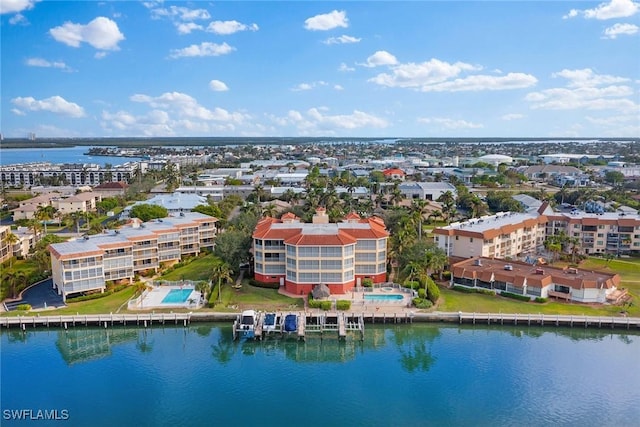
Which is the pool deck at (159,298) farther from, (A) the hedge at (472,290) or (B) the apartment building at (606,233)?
(B) the apartment building at (606,233)

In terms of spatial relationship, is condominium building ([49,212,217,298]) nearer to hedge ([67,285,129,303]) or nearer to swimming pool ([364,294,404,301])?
hedge ([67,285,129,303])

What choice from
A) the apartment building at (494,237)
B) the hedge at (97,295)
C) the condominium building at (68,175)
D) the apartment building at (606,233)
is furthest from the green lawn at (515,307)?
the condominium building at (68,175)

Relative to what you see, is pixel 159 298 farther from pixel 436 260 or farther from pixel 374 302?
pixel 436 260

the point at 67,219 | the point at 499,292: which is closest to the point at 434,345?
the point at 499,292

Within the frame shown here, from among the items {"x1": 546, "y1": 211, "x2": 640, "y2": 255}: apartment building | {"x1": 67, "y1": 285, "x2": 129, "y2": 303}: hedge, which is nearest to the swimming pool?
{"x1": 67, "y1": 285, "x2": 129, "y2": 303}: hedge

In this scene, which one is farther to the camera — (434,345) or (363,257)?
(363,257)

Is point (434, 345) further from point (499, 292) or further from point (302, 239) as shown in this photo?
point (302, 239)

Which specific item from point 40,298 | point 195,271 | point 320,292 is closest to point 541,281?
point 320,292

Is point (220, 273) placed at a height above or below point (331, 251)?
below
